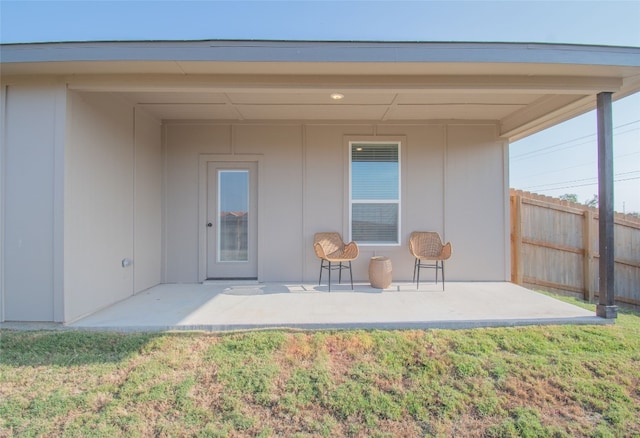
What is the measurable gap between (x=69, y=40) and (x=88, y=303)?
8.44ft

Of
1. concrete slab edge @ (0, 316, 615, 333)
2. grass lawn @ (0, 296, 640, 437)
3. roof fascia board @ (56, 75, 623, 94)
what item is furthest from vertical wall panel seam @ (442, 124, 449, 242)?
grass lawn @ (0, 296, 640, 437)

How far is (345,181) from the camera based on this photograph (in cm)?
510

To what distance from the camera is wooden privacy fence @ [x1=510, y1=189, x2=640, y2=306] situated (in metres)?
5.76

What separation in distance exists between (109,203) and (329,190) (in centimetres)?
293

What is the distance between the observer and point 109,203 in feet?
12.6

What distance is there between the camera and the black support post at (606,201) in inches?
131

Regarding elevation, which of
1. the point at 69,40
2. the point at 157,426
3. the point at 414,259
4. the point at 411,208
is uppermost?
the point at 69,40

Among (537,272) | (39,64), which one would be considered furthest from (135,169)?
(537,272)

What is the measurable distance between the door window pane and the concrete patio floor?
64cm

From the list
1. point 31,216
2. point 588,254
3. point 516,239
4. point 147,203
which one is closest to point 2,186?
point 31,216

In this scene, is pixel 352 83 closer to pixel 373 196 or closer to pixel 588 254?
pixel 373 196

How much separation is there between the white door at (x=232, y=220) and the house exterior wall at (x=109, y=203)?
803 mm

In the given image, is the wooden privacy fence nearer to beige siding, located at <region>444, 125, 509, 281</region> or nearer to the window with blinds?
beige siding, located at <region>444, 125, 509, 281</region>

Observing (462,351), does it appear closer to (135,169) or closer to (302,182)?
(302,182)
